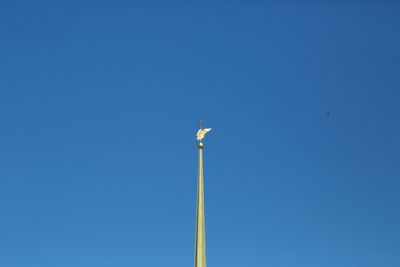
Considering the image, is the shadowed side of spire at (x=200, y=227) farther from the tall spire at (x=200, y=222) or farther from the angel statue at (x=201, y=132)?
the angel statue at (x=201, y=132)

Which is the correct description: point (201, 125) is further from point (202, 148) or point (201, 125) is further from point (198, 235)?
point (198, 235)

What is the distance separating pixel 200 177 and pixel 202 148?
254 centimetres

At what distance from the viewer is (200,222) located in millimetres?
75688

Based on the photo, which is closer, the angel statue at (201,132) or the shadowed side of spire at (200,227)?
the shadowed side of spire at (200,227)

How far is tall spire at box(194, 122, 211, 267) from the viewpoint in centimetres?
7381

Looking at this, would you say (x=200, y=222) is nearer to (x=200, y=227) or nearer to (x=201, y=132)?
(x=200, y=227)

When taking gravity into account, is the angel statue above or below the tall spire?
above

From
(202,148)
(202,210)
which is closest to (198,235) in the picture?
(202,210)

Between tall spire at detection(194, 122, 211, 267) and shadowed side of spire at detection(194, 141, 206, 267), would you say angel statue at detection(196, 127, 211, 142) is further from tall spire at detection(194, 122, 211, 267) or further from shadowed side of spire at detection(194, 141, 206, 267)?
shadowed side of spire at detection(194, 141, 206, 267)

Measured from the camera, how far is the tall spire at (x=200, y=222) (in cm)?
7381

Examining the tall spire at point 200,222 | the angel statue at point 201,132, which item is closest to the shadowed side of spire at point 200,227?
the tall spire at point 200,222

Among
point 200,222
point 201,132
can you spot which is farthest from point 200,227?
point 201,132

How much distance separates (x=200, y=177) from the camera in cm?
7762

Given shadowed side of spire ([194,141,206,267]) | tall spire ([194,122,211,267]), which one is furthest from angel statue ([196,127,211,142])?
shadowed side of spire ([194,141,206,267])
